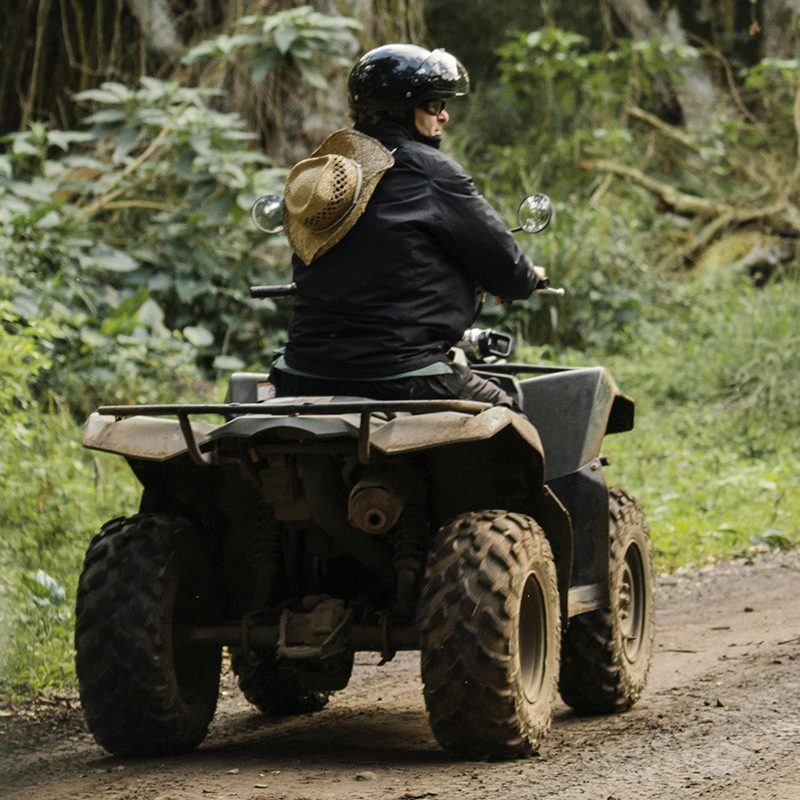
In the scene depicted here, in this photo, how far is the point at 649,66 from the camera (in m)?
15.4

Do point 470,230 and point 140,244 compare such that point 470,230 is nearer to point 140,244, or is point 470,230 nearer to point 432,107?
point 432,107

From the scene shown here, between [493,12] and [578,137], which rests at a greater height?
[493,12]

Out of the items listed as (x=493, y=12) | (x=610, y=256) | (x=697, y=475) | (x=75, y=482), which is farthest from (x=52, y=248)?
(x=493, y=12)

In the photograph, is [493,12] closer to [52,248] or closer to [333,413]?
[52,248]

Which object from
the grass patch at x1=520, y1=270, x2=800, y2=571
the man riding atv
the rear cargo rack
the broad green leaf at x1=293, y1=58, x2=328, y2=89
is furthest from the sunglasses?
the broad green leaf at x1=293, y1=58, x2=328, y2=89

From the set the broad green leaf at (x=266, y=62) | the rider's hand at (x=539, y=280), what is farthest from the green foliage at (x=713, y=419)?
the broad green leaf at (x=266, y=62)

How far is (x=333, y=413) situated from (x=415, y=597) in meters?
0.66

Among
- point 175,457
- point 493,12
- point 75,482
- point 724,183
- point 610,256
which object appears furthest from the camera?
point 493,12

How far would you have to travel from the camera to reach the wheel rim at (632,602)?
4895 millimetres

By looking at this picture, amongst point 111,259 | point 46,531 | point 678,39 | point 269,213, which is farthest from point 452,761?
point 678,39

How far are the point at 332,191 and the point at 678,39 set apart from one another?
1459 centimetres

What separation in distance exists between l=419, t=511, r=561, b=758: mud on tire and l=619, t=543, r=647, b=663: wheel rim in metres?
1.18

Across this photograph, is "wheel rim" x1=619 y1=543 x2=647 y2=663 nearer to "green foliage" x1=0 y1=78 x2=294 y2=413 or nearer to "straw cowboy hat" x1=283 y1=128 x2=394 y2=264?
"straw cowboy hat" x1=283 y1=128 x2=394 y2=264

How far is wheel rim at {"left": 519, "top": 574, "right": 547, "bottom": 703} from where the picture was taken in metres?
3.92
